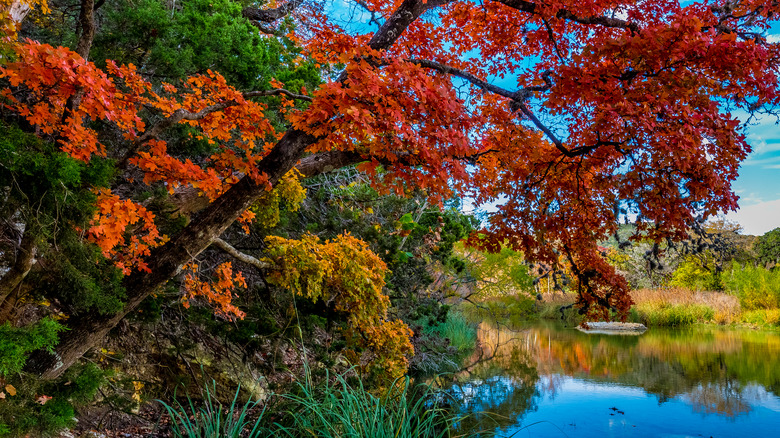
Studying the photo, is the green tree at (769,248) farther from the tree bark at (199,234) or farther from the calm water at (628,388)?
the tree bark at (199,234)

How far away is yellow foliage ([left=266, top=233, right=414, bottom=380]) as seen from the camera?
393 cm

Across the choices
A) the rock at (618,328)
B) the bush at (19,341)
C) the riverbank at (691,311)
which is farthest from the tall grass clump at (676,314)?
the bush at (19,341)

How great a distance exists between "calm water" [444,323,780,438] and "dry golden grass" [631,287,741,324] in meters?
2.82

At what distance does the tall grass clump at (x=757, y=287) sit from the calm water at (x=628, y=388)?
11.1ft

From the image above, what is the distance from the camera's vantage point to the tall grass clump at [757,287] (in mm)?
13859

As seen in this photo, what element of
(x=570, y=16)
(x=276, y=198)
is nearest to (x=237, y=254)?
(x=276, y=198)

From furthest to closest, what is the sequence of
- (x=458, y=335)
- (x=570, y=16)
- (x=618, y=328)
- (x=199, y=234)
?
(x=618, y=328) → (x=458, y=335) → (x=570, y=16) → (x=199, y=234)

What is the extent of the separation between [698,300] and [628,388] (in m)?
9.67

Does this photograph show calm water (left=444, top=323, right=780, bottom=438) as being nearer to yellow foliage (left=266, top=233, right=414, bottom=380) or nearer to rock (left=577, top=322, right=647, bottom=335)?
yellow foliage (left=266, top=233, right=414, bottom=380)

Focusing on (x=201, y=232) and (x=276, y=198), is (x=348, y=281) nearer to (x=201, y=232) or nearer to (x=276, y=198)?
(x=276, y=198)

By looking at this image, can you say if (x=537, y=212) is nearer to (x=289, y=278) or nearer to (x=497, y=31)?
(x=497, y=31)

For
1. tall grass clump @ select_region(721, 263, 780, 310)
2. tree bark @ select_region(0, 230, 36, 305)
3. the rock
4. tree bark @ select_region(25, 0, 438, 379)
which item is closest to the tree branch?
tree bark @ select_region(25, 0, 438, 379)

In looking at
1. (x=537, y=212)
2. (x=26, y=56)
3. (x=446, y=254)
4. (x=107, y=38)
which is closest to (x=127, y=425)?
(x=26, y=56)

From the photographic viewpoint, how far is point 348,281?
4.19 metres
